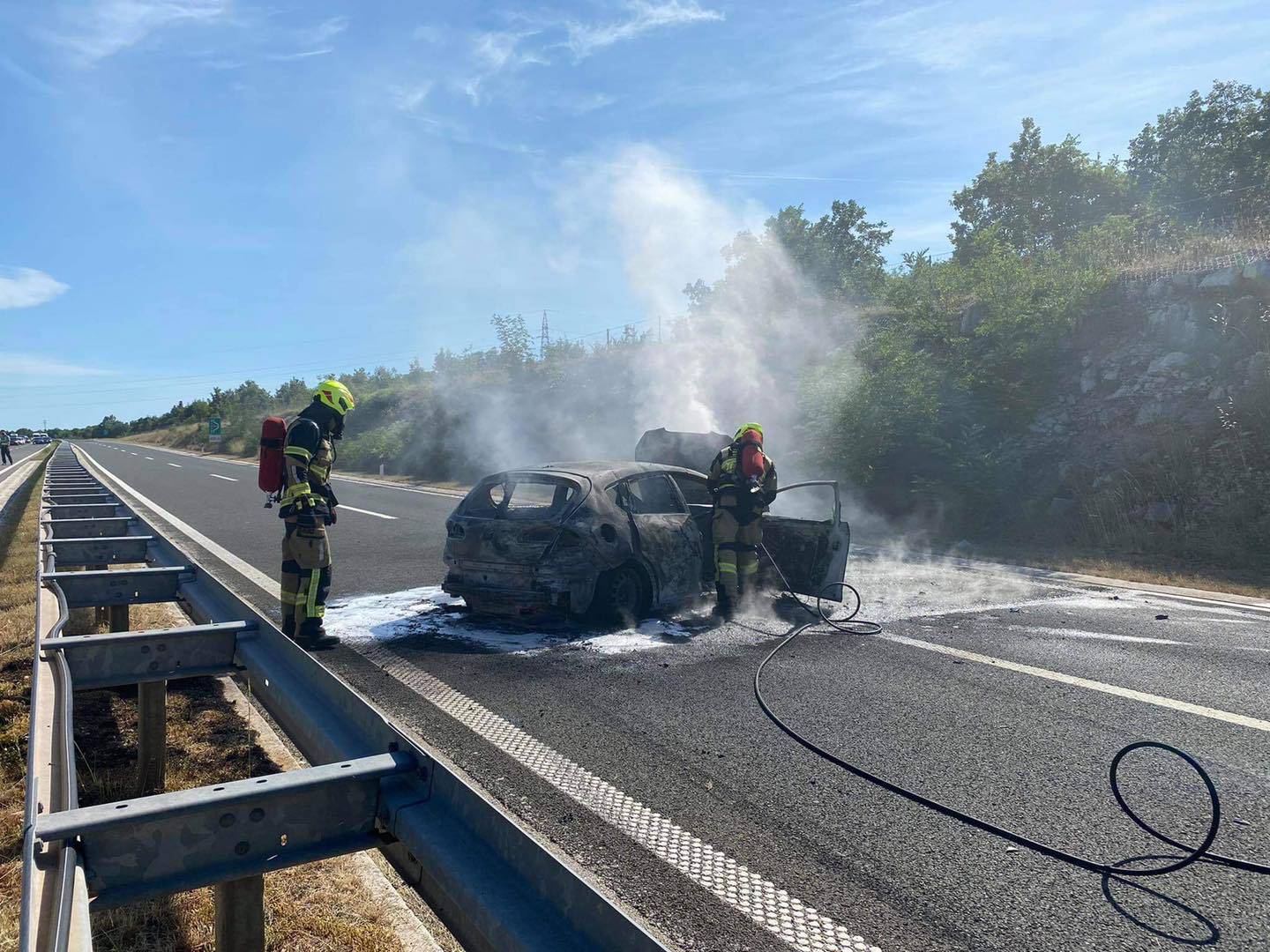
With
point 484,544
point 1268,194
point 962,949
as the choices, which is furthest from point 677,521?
point 1268,194

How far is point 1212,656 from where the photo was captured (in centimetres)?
622

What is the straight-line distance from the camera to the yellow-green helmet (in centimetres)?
650

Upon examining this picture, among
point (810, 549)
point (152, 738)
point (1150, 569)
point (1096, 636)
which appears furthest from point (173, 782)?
point (1150, 569)

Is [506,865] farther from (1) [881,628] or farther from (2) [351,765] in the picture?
(1) [881,628]

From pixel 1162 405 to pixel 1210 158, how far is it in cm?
2478

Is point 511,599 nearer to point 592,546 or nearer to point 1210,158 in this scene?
point 592,546

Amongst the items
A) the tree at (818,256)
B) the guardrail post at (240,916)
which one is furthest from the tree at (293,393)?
the guardrail post at (240,916)

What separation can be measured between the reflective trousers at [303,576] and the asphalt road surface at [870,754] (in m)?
0.38

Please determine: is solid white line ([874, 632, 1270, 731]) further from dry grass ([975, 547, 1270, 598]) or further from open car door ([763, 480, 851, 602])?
dry grass ([975, 547, 1270, 598])

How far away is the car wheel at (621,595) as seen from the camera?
6781 mm

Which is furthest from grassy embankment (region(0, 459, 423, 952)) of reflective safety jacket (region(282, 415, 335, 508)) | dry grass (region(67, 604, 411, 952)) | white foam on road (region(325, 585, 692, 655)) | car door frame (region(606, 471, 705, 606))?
car door frame (region(606, 471, 705, 606))

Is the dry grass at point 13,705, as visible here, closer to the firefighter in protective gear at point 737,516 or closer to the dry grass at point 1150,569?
the firefighter in protective gear at point 737,516

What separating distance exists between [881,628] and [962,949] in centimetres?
451

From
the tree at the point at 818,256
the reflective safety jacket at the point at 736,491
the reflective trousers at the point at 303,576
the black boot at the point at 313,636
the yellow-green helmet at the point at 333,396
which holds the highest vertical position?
the tree at the point at 818,256
